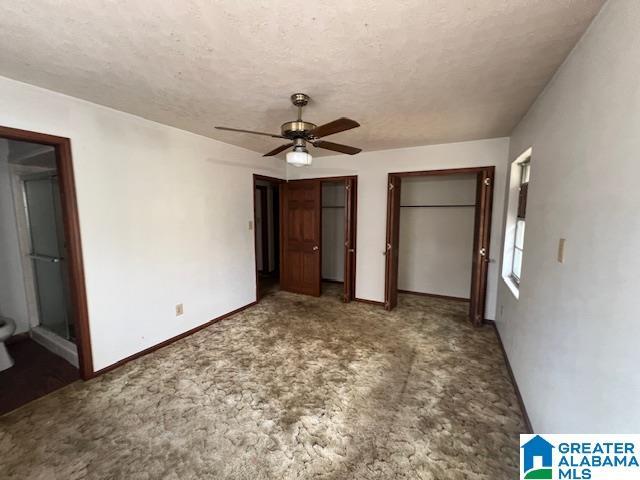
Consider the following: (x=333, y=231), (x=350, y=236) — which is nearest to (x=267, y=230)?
(x=333, y=231)

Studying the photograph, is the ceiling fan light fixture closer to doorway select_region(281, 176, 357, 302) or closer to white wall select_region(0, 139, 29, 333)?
doorway select_region(281, 176, 357, 302)

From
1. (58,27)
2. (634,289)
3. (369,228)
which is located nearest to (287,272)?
(369,228)

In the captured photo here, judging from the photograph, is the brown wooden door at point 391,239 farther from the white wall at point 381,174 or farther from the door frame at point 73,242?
the door frame at point 73,242

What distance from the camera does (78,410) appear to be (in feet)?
6.38

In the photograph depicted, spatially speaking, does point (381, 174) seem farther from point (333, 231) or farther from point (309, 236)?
point (333, 231)

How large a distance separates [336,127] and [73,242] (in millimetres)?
2254

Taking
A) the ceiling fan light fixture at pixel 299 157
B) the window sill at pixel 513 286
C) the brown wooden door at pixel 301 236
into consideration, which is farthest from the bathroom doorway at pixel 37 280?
the window sill at pixel 513 286

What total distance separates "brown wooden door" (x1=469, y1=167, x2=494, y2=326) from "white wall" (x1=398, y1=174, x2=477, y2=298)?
2.85 feet

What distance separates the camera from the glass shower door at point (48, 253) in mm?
2680

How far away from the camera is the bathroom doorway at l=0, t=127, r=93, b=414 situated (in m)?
2.26

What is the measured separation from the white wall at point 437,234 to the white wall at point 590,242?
240 cm

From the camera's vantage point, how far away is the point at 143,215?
2621 millimetres

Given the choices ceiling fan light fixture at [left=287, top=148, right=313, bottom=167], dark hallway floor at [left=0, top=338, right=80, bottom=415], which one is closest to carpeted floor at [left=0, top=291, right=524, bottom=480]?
dark hallway floor at [left=0, top=338, right=80, bottom=415]

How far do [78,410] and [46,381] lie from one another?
648mm
